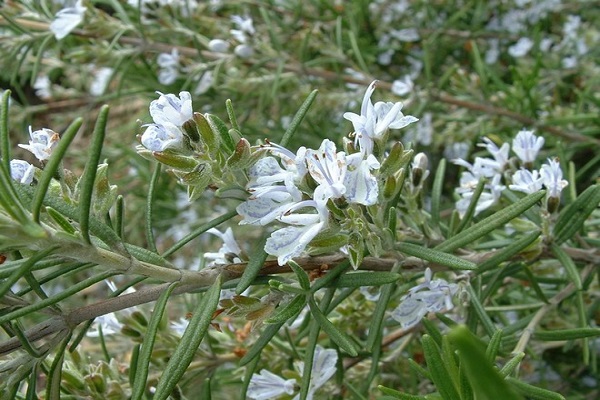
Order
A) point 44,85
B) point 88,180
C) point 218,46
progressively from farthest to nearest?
point 44,85, point 218,46, point 88,180

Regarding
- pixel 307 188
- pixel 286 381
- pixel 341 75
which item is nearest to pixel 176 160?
pixel 307 188

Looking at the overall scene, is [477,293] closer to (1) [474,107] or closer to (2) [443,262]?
(2) [443,262]

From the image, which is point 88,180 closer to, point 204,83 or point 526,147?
point 526,147

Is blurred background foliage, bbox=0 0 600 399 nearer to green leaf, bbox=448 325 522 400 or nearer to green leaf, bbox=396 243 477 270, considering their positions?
green leaf, bbox=396 243 477 270

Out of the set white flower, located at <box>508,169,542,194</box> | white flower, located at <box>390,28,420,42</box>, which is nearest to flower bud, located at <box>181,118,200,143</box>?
white flower, located at <box>508,169,542,194</box>

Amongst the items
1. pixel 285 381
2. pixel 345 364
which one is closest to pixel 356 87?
pixel 345 364

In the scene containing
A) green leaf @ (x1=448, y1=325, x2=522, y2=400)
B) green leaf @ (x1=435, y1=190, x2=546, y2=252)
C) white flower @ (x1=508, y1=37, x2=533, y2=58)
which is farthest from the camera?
white flower @ (x1=508, y1=37, x2=533, y2=58)
